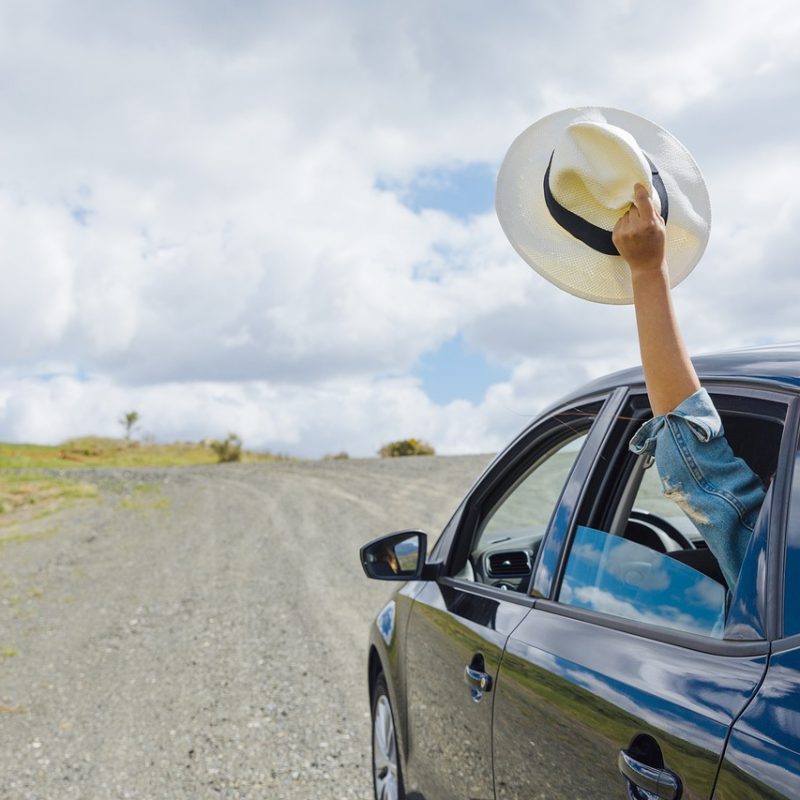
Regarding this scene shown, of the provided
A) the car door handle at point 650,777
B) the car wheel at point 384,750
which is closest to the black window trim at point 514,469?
the car door handle at point 650,777

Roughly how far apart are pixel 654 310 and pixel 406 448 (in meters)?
30.5

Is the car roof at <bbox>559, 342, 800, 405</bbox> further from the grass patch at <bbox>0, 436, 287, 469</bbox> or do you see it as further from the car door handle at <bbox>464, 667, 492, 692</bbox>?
the grass patch at <bbox>0, 436, 287, 469</bbox>

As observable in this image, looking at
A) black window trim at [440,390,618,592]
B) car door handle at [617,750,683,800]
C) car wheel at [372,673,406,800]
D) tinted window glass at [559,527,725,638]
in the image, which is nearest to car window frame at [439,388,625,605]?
black window trim at [440,390,618,592]

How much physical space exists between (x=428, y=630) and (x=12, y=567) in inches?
493

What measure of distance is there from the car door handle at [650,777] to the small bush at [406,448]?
29.7m

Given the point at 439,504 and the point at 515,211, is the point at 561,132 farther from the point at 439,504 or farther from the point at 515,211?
the point at 439,504

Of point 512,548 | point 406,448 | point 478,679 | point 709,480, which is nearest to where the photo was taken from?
point 709,480

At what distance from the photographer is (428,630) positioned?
3.14 m

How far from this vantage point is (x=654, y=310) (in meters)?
1.84

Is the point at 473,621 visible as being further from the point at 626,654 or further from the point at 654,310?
the point at 654,310

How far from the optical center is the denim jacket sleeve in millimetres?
1728

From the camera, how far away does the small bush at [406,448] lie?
3184 centimetres

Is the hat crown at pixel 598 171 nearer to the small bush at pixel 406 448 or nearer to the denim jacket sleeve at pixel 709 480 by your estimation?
the denim jacket sleeve at pixel 709 480

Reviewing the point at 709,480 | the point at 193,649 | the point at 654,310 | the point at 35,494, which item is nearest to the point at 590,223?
the point at 654,310
